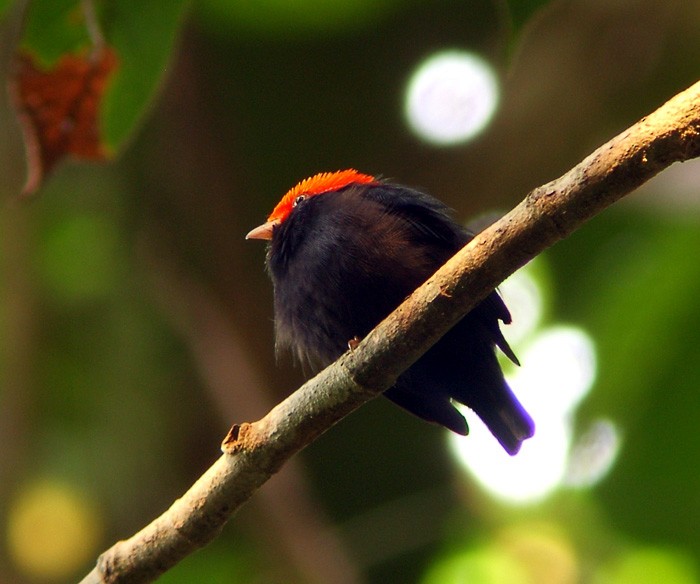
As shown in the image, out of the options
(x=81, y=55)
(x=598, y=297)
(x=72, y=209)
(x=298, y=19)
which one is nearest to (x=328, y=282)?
(x=81, y=55)

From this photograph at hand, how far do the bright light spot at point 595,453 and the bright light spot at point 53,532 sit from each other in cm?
321

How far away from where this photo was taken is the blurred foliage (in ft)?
19.1

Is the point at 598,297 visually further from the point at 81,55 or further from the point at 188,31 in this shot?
the point at 188,31

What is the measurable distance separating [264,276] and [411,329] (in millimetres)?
3931

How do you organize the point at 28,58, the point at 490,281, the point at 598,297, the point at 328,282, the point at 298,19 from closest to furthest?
the point at 490,281 < the point at 28,58 < the point at 328,282 < the point at 598,297 < the point at 298,19

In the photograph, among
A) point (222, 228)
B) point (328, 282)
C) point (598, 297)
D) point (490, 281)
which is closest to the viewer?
point (490, 281)

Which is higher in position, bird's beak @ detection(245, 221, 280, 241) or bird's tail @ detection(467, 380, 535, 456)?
bird's beak @ detection(245, 221, 280, 241)

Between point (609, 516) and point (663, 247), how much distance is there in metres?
1.22

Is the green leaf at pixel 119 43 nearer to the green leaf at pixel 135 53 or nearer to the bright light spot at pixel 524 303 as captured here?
the green leaf at pixel 135 53

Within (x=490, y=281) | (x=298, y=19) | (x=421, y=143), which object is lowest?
(x=490, y=281)

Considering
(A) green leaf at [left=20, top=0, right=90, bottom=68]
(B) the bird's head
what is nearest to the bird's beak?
(B) the bird's head

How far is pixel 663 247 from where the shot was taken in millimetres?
4355

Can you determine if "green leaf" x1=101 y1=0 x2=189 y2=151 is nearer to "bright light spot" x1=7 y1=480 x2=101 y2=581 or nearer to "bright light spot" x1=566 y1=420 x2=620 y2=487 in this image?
Answer: "bright light spot" x1=566 y1=420 x2=620 y2=487

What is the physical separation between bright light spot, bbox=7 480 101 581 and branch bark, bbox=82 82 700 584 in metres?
3.57
